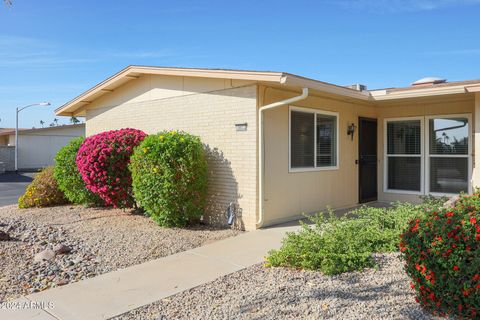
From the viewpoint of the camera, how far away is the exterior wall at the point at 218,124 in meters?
6.95

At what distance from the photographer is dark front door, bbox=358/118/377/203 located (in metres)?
9.65

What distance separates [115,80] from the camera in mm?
9344

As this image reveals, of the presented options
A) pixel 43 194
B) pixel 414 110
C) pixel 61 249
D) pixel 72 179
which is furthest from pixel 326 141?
pixel 43 194

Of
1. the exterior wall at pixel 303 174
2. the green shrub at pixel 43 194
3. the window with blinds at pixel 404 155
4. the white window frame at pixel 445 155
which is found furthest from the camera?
the green shrub at pixel 43 194

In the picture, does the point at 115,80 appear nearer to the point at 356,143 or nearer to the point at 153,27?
the point at 153,27

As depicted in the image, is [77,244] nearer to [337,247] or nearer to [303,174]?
[337,247]

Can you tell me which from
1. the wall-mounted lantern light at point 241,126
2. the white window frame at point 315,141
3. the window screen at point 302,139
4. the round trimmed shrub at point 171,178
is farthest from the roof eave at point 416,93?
the round trimmed shrub at point 171,178

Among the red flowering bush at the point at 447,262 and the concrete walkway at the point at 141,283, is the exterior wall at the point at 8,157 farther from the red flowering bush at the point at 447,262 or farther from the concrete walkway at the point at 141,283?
the red flowering bush at the point at 447,262

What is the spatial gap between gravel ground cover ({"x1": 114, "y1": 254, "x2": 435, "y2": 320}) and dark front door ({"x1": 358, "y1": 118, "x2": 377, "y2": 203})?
5510 mm

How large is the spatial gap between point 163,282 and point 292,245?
1.61 m

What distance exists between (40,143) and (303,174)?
27.3 meters

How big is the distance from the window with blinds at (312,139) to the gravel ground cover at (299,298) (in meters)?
3.69

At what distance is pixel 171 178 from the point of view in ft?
22.1

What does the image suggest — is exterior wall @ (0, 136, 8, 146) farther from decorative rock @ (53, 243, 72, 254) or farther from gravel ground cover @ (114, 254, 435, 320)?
gravel ground cover @ (114, 254, 435, 320)
